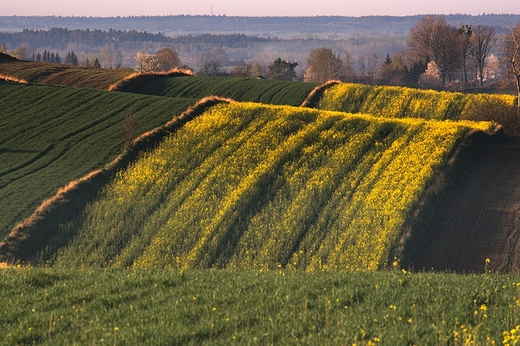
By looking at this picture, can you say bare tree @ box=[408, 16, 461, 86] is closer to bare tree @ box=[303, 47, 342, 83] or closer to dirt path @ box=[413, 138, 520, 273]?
bare tree @ box=[303, 47, 342, 83]

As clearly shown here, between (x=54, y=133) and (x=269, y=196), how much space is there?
70.4 ft

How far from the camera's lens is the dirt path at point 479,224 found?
28.9 meters

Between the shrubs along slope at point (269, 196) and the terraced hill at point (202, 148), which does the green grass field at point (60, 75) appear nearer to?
the terraced hill at point (202, 148)

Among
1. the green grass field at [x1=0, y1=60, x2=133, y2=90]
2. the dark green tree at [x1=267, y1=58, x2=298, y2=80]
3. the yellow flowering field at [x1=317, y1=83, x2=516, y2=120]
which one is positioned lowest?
the dark green tree at [x1=267, y1=58, x2=298, y2=80]

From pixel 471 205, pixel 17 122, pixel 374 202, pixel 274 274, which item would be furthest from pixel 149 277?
pixel 17 122

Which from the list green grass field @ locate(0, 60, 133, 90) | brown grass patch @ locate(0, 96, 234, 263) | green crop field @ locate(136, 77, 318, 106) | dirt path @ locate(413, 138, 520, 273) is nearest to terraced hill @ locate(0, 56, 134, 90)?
green grass field @ locate(0, 60, 133, 90)

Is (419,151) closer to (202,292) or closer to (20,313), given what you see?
(202,292)

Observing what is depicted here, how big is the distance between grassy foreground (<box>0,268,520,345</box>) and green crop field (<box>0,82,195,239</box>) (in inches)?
662

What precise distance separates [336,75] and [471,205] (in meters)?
133

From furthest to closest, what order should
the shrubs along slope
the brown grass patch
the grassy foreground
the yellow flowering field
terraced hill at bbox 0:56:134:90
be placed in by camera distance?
terraced hill at bbox 0:56:134:90 < the yellow flowering field < the brown grass patch < the shrubs along slope < the grassy foreground

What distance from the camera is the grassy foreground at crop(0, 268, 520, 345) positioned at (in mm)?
13883

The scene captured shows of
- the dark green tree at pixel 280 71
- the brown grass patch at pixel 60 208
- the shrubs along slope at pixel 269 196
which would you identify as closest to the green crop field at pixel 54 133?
the brown grass patch at pixel 60 208

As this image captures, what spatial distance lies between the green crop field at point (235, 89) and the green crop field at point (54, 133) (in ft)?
42.3

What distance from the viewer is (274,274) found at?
19.7 m
